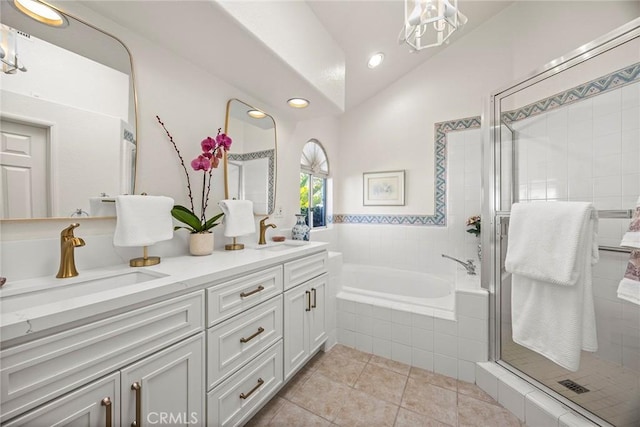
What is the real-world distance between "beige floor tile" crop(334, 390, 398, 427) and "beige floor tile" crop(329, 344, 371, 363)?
386 millimetres

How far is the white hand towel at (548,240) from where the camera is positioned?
1.15 m

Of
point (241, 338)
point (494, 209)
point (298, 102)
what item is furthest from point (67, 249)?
point (494, 209)

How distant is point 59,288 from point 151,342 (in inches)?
16.9

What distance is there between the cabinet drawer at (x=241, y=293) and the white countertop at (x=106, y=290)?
42 mm

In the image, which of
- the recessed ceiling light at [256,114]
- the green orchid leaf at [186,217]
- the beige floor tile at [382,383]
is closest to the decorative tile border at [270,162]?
the recessed ceiling light at [256,114]

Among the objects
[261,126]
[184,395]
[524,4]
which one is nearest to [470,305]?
[184,395]

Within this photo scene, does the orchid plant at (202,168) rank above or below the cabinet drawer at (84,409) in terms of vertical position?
above

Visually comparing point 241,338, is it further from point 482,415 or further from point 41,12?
point 41,12

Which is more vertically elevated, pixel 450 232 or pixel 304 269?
pixel 450 232

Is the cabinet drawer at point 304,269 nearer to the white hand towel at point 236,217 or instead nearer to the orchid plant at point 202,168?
the white hand towel at point 236,217

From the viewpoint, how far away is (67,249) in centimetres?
96

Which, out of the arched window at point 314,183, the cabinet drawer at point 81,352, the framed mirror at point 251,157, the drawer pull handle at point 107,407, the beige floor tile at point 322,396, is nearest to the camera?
the cabinet drawer at point 81,352

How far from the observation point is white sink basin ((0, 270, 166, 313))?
2.66 feet

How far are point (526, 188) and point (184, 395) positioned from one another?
2362mm
